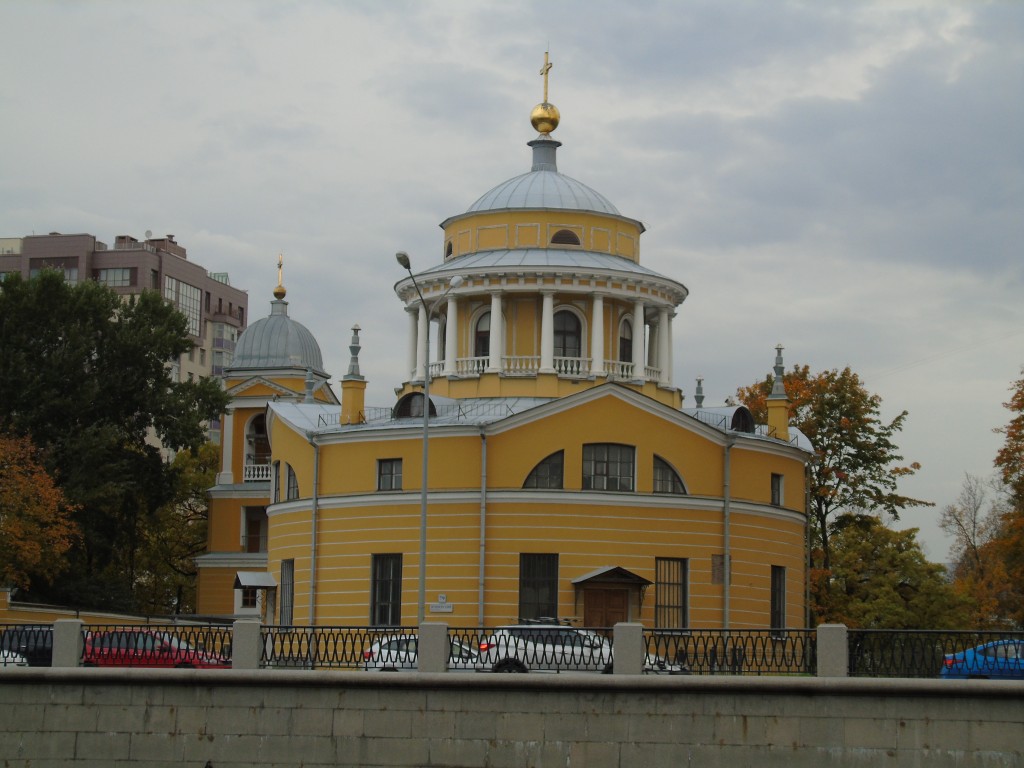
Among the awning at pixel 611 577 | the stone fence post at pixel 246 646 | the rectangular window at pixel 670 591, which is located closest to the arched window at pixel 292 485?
the awning at pixel 611 577

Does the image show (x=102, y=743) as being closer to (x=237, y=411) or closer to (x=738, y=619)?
(x=738, y=619)

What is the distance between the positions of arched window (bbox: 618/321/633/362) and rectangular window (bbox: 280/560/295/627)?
40.5 ft

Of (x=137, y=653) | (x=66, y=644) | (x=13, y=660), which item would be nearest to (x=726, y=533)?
(x=137, y=653)

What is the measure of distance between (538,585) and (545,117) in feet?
60.7

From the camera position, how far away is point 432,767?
2812cm

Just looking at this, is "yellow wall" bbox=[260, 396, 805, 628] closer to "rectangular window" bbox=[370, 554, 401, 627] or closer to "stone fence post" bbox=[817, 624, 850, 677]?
"rectangular window" bbox=[370, 554, 401, 627]

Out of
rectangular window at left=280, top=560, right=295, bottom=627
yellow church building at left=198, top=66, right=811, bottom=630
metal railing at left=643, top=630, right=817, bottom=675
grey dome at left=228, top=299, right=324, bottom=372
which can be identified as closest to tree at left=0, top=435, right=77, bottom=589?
yellow church building at left=198, top=66, right=811, bottom=630

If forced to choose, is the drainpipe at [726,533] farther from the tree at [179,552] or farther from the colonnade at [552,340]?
the tree at [179,552]

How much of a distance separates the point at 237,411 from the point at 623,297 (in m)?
22.6

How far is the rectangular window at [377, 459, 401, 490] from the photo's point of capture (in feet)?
159

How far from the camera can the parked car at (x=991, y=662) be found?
2853 cm

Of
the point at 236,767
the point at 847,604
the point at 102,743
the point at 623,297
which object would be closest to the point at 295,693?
the point at 236,767

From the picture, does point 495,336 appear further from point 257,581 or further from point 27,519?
point 27,519

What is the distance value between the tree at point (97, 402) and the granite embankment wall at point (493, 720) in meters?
31.4
